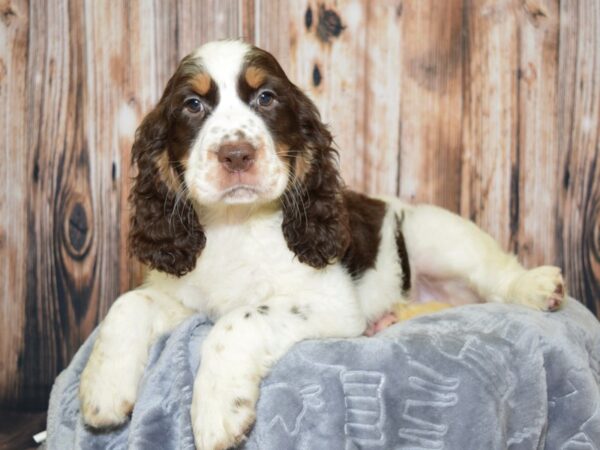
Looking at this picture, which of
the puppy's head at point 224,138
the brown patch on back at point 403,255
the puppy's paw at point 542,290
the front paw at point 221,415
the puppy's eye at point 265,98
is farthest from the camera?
the brown patch on back at point 403,255

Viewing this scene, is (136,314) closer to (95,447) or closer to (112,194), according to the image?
(95,447)

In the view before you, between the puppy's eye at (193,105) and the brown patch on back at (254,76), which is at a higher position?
the brown patch on back at (254,76)

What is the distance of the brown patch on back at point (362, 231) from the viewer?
3.13m

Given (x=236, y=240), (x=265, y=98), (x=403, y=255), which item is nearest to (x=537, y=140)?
(x=403, y=255)

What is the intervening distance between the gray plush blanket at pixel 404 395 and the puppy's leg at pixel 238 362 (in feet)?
0.23

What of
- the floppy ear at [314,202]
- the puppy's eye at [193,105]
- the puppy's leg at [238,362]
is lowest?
the puppy's leg at [238,362]

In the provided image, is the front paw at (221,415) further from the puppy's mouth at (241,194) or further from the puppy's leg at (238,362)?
the puppy's mouth at (241,194)

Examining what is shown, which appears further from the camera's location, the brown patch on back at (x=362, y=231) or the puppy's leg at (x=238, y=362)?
the brown patch on back at (x=362, y=231)

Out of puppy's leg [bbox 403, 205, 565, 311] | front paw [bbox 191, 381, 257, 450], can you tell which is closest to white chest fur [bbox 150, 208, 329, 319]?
front paw [bbox 191, 381, 257, 450]

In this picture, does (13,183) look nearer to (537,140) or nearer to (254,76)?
(254,76)

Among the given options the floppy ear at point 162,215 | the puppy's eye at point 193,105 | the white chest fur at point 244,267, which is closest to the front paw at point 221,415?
the white chest fur at point 244,267

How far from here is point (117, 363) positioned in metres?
2.54

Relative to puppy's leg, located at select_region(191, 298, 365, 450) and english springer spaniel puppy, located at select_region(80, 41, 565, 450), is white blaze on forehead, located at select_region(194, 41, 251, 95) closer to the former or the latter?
english springer spaniel puppy, located at select_region(80, 41, 565, 450)

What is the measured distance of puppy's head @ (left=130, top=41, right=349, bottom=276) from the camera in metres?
2.66
